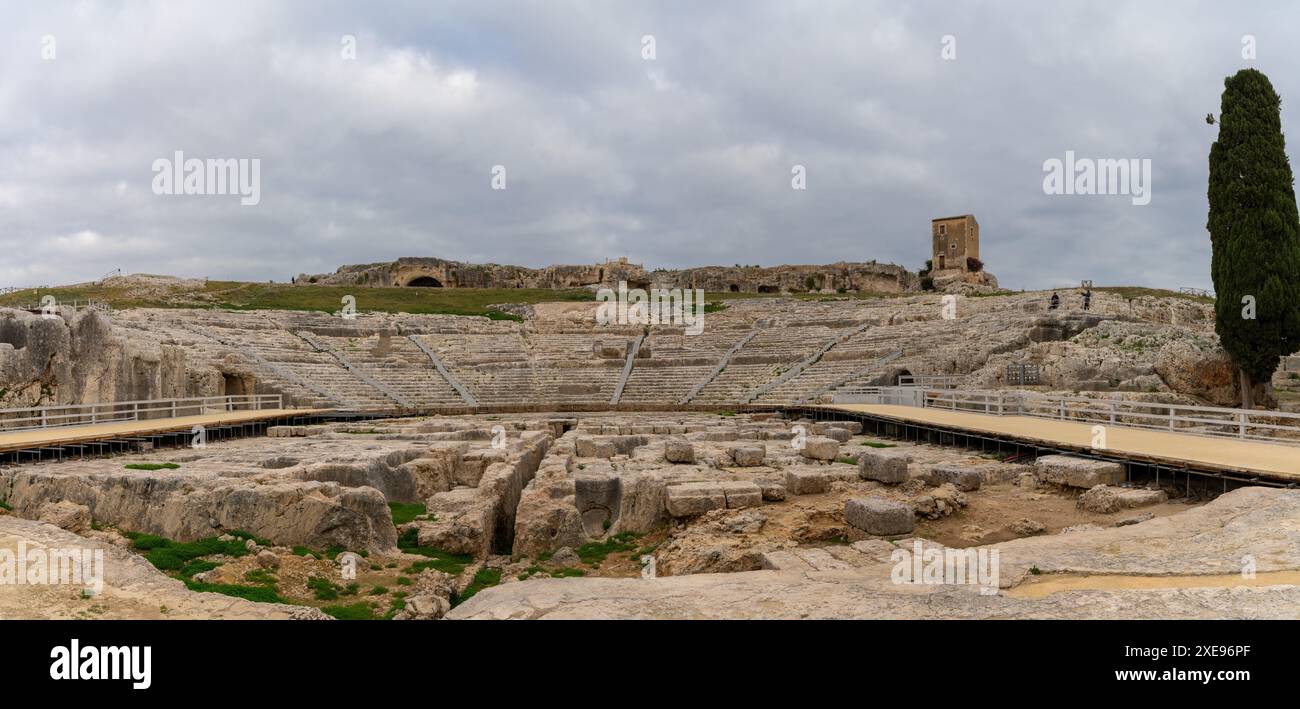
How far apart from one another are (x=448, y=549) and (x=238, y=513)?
2697 millimetres

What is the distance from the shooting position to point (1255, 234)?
21.7 m

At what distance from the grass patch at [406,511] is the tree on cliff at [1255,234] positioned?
23674 mm

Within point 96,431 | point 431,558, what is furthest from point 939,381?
point 96,431

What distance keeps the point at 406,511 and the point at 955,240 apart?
71913mm

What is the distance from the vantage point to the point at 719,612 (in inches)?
185

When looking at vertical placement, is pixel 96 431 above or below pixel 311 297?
below

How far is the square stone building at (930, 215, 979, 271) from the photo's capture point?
239 ft

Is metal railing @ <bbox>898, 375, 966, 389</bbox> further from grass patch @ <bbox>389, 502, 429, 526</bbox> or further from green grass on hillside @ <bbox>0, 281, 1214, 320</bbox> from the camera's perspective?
green grass on hillside @ <bbox>0, 281, 1214, 320</bbox>

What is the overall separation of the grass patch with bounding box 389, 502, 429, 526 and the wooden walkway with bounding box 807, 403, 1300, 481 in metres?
10.9

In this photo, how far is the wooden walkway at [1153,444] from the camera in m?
9.46

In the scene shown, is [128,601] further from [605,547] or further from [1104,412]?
[1104,412]

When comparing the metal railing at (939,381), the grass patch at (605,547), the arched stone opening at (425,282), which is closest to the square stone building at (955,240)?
the metal railing at (939,381)

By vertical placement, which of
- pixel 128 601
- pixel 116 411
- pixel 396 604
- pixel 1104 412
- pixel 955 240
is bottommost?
pixel 396 604
